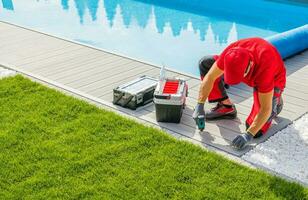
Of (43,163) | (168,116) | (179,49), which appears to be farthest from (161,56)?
(43,163)

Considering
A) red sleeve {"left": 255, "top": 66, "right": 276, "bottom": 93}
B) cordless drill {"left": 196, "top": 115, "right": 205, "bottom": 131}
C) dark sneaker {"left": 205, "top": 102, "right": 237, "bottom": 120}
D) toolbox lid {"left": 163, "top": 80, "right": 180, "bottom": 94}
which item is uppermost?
red sleeve {"left": 255, "top": 66, "right": 276, "bottom": 93}

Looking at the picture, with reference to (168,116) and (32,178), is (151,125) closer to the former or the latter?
(168,116)

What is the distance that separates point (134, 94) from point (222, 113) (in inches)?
44.1

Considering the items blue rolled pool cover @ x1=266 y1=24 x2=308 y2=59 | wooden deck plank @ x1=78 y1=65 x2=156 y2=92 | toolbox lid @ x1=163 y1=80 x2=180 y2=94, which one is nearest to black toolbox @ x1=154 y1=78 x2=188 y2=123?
toolbox lid @ x1=163 y1=80 x2=180 y2=94

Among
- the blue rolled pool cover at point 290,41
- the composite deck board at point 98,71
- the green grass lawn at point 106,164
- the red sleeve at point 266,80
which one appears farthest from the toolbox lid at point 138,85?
the blue rolled pool cover at point 290,41

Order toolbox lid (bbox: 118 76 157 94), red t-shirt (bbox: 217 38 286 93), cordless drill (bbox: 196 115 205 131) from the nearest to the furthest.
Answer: red t-shirt (bbox: 217 38 286 93)
cordless drill (bbox: 196 115 205 131)
toolbox lid (bbox: 118 76 157 94)

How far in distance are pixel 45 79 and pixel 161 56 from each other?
351cm

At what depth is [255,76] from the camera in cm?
446

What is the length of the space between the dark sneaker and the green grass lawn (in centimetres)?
75

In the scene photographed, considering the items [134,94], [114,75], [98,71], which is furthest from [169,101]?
[98,71]

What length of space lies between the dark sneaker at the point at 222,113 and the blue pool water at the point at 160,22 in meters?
3.18

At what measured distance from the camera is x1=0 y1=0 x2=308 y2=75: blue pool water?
10.1m

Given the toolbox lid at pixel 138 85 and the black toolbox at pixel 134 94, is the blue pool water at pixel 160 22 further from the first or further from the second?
the black toolbox at pixel 134 94

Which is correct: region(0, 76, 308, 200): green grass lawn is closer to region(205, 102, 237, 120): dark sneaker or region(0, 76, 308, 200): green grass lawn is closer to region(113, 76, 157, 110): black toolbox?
region(113, 76, 157, 110): black toolbox
